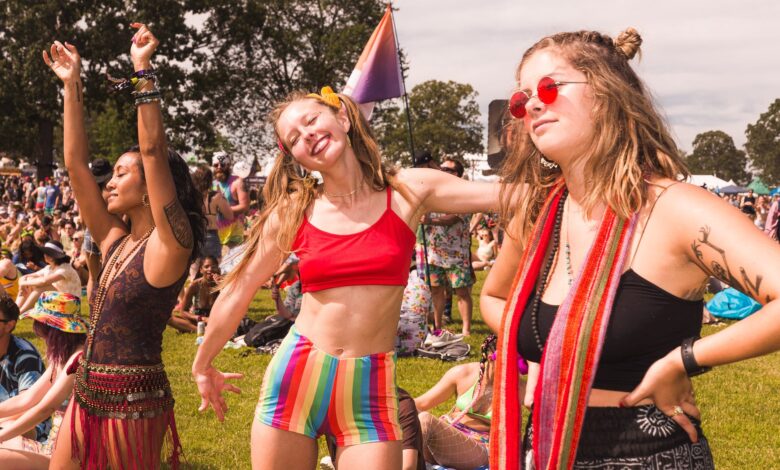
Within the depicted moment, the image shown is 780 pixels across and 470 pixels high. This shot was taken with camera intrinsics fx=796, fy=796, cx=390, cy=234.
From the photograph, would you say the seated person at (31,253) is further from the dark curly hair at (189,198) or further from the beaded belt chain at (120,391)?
the beaded belt chain at (120,391)

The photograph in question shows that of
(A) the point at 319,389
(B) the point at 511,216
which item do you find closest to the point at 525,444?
(B) the point at 511,216

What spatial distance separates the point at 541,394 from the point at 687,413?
355 mm

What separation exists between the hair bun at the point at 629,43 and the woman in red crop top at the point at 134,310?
181 cm

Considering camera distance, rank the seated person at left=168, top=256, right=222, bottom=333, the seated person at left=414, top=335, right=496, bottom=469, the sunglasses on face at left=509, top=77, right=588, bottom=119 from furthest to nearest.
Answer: the seated person at left=168, top=256, right=222, bottom=333 < the seated person at left=414, top=335, right=496, bottom=469 < the sunglasses on face at left=509, top=77, right=588, bottom=119

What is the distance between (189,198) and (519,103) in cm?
198

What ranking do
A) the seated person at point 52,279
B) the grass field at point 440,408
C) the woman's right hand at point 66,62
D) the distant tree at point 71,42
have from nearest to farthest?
the woman's right hand at point 66,62, the grass field at point 440,408, the seated person at point 52,279, the distant tree at point 71,42

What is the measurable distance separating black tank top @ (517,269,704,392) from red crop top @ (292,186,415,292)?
3.74 ft

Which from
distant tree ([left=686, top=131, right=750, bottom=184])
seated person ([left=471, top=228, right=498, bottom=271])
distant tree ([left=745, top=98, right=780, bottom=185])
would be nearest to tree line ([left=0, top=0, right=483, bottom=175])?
seated person ([left=471, top=228, right=498, bottom=271])

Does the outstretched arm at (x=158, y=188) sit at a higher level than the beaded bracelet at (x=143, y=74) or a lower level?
Result: lower

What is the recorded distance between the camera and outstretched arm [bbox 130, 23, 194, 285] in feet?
10.3

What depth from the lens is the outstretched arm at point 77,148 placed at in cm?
363

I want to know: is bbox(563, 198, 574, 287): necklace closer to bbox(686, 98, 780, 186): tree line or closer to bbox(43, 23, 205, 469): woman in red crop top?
bbox(43, 23, 205, 469): woman in red crop top

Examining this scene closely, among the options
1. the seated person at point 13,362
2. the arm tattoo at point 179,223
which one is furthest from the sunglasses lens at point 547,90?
the seated person at point 13,362

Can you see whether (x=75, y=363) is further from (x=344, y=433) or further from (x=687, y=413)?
(x=687, y=413)
